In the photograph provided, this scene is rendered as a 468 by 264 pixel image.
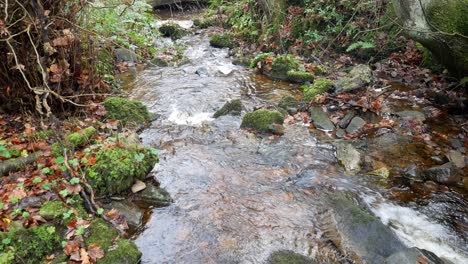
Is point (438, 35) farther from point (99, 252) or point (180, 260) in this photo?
point (99, 252)

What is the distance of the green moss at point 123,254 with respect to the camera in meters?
3.42

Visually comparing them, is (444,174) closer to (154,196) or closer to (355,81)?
(355,81)

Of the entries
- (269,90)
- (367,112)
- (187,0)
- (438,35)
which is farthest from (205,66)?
(187,0)

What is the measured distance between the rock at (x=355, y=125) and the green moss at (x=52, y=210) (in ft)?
16.8

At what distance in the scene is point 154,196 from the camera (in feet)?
15.2

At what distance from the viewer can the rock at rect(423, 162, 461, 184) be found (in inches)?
195

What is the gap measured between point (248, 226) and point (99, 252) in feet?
5.83

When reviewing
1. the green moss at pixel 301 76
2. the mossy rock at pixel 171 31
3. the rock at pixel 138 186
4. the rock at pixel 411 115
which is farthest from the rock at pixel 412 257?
the mossy rock at pixel 171 31

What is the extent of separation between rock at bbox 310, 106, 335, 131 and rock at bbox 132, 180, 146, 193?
3.79 meters

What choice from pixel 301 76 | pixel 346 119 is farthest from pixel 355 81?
pixel 301 76

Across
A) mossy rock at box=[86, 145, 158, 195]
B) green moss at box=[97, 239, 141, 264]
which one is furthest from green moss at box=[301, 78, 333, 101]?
green moss at box=[97, 239, 141, 264]

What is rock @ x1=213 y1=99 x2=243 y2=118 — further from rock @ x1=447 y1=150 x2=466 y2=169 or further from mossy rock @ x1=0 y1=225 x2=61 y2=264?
mossy rock @ x1=0 y1=225 x2=61 y2=264

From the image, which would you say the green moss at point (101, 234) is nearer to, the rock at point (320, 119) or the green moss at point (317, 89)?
the rock at point (320, 119)

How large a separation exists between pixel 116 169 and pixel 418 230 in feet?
13.1
